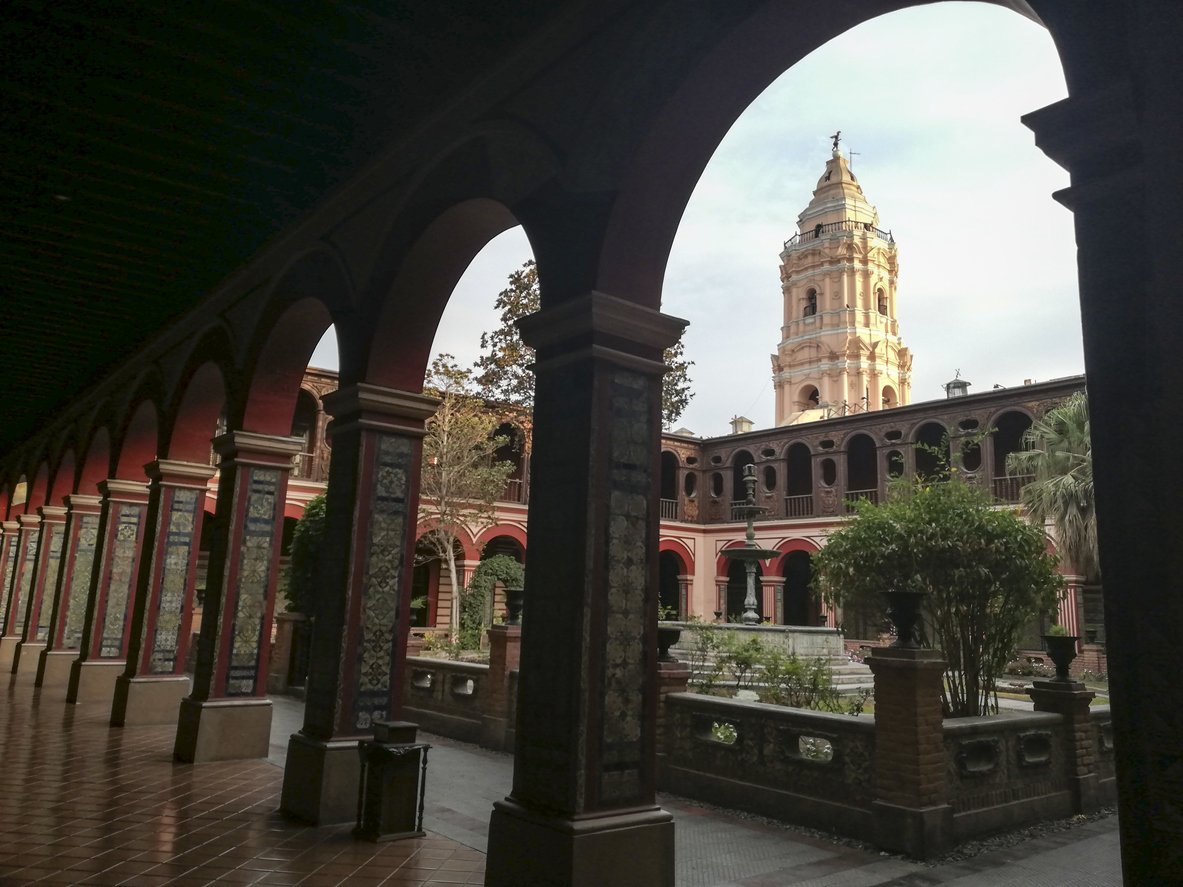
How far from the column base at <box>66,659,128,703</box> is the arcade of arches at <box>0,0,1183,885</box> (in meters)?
4.34

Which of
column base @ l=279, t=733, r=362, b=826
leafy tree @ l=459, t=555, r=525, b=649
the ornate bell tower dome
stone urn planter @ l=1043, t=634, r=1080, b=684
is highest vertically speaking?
the ornate bell tower dome

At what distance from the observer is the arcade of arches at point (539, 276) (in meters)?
2.16

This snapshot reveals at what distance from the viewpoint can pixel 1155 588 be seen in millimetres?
2043

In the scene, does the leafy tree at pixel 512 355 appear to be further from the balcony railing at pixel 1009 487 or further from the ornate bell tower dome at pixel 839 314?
the ornate bell tower dome at pixel 839 314

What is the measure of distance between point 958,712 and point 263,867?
659 centimetres

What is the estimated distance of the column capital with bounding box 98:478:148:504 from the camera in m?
11.4

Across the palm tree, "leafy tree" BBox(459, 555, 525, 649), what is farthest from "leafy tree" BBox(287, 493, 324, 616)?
the palm tree

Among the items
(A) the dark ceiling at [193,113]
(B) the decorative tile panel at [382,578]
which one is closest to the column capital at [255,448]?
(A) the dark ceiling at [193,113]

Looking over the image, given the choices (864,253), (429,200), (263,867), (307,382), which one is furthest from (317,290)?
(864,253)

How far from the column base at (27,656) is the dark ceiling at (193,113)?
981 centimetres

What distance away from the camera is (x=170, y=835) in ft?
17.3

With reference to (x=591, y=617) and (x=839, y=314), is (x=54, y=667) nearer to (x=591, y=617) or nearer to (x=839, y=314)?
(x=591, y=617)

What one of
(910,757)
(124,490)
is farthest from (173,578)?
(910,757)

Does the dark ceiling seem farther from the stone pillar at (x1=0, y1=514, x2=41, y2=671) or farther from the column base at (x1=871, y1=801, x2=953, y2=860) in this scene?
the stone pillar at (x1=0, y1=514, x2=41, y2=671)
